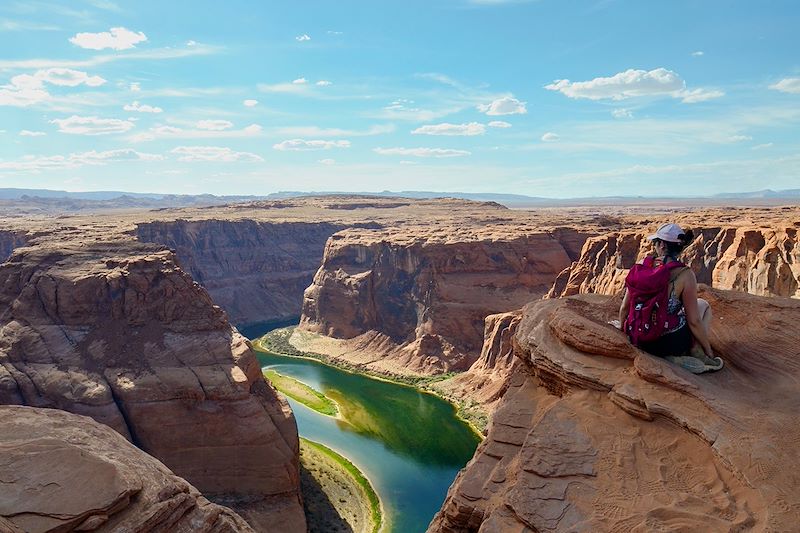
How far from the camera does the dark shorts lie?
9758mm

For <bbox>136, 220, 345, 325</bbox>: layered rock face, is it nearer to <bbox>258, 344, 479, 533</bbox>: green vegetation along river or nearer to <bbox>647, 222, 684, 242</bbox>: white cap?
<bbox>258, 344, 479, 533</bbox>: green vegetation along river

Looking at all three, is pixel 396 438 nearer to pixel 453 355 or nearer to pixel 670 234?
pixel 453 355

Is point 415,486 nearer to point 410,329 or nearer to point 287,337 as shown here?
point 410,329

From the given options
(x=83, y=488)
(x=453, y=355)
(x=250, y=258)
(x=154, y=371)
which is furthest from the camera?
(x=250, y=258)

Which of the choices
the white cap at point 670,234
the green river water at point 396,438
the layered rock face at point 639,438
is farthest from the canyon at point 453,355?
the green river water at point 396,438

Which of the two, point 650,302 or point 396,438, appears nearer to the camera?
point 650,302

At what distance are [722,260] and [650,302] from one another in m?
32.8

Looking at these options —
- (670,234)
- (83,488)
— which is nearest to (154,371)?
(83,488)

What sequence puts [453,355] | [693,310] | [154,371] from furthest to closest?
[453,355], [154,371], [693,310]

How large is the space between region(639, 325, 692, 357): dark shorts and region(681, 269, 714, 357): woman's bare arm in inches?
5.6

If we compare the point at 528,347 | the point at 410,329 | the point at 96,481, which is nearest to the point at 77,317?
the point at 96,481

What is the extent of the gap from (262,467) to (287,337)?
46277 mm

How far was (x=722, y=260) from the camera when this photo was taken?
38.0m

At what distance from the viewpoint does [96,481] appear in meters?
10.3
